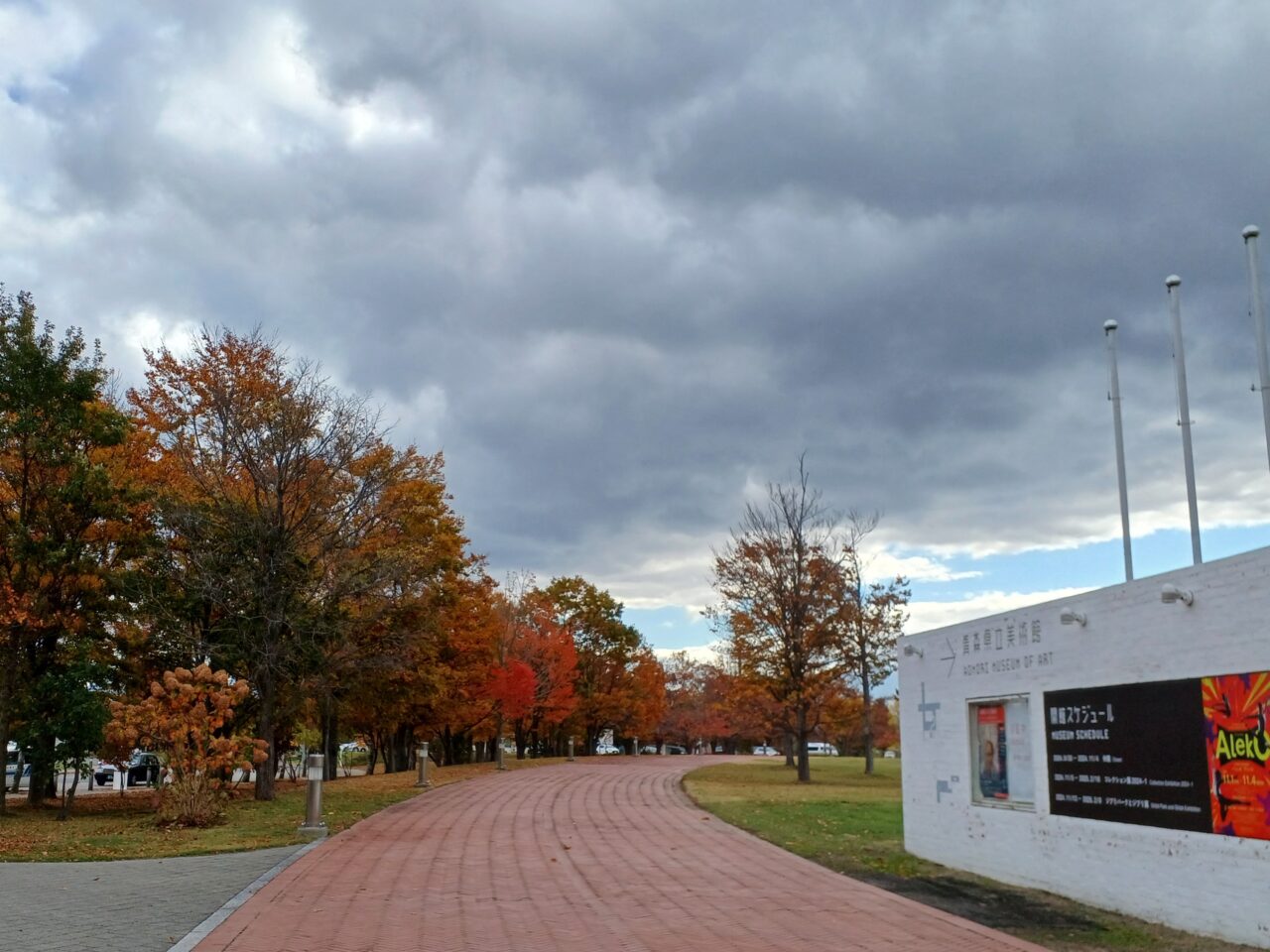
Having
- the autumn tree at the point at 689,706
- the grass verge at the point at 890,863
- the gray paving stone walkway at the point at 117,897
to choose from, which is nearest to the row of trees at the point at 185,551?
the gray paving stone walkway at the point at 117,897

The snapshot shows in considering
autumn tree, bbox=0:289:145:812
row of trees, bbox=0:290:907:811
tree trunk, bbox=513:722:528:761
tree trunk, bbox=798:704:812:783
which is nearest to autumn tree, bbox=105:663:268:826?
row of trees, bbox=0:290:907:811

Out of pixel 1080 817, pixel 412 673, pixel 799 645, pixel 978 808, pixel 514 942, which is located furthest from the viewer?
pixel 799 645

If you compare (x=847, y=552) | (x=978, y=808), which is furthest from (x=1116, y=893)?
(x=847, y=552)

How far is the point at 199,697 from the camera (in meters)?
18.7

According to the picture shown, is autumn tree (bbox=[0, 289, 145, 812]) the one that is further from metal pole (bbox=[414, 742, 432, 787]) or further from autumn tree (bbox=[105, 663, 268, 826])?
metal pole (bbox=[414, 742, 432, 787])

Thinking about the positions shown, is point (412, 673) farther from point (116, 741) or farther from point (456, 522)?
point (116, 741)

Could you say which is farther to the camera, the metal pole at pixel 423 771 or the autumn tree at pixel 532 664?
the autumn tree at pixel 532 664

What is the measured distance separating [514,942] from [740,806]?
1511cm

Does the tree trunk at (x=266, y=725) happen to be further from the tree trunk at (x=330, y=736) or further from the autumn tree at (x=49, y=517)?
the tree trunk at (x=330, y=736)

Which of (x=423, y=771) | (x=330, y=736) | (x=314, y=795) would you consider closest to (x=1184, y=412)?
(x=314, y=795)

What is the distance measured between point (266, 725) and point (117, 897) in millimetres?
12598

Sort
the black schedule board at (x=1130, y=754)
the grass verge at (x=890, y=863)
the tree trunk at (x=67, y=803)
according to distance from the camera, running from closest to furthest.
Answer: the grass verge at (x=890, y=863) → the black schedule board at (x=1130, y=754) → the tree trunk at (x=67, y=803)

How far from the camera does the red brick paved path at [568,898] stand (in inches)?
364

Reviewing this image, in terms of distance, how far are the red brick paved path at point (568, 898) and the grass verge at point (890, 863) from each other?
18.5 inches
